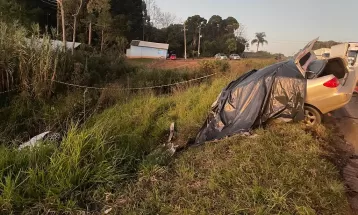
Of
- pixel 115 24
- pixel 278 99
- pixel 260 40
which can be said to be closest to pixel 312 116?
pixel 278 99

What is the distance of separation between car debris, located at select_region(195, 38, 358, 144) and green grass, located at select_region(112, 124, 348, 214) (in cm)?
137

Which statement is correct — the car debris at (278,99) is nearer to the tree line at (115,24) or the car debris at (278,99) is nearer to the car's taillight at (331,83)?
the car's taillight at (331,83)

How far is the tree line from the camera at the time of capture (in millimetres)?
29859

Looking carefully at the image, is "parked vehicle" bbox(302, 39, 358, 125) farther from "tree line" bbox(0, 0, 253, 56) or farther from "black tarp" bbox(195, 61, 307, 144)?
"tree line" bbox(0, 0, 253, 56)

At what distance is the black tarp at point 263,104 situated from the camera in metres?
5.94

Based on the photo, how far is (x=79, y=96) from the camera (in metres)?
10.0

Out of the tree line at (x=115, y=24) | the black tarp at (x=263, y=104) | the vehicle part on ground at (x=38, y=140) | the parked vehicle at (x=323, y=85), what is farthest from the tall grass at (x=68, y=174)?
the tree line at (x=115, y=24)

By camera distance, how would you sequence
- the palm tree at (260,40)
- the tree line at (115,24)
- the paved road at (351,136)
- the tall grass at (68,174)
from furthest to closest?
1. the palm tree at (260,40)
2. the tree line at (115,24)
3. the paved road at (351,136)
4. the tall grass at (68,174)

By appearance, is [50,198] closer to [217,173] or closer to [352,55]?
[217,173]

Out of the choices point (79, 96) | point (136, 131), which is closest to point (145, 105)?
point (136, 131)

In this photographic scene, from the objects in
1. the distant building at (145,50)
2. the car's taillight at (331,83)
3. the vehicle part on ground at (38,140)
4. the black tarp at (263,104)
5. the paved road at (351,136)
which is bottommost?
the paved road at (351,136)

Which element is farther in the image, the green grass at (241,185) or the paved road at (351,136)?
the paved road at (351,136)

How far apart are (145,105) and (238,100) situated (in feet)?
10.4

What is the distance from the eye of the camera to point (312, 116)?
6359 mm
